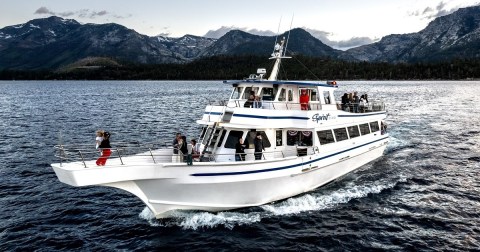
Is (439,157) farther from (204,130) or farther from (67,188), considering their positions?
(67,188)

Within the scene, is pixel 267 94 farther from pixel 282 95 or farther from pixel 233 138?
pixel 233 138

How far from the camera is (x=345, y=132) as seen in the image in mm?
21938

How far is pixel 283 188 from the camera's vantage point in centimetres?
1775

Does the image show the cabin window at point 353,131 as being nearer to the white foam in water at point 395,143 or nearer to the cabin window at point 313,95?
the cabin window at point 313,95

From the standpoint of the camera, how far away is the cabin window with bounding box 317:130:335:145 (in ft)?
64.6

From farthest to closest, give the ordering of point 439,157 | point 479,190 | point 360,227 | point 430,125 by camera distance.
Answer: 1. point 430,125
2. point 439,157
3. point 479,190
4. point 360,227

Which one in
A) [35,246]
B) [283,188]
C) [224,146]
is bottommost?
[35,246]

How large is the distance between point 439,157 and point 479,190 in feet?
26.8

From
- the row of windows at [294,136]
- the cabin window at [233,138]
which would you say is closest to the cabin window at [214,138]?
the row of windows at [294,136]

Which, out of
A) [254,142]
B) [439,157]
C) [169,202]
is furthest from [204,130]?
[439,157]

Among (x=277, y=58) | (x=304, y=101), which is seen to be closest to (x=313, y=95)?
(x=304, y=101)

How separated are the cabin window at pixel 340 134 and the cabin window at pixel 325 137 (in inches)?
21.5

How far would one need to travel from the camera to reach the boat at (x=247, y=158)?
1480 centimetres

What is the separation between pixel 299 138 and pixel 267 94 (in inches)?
113
